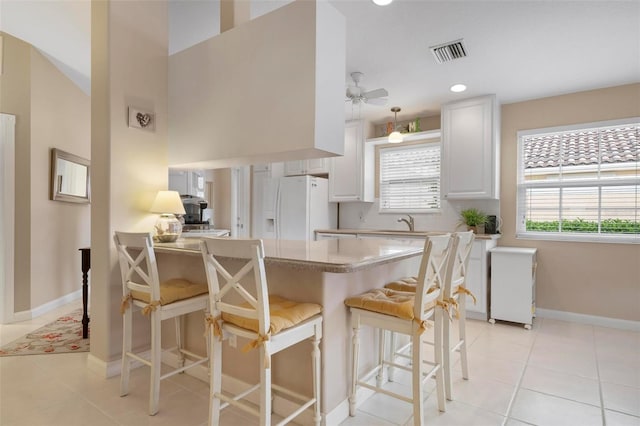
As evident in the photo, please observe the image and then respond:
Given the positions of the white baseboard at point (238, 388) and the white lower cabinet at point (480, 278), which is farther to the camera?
the white lower cabinet at point (480, 278)

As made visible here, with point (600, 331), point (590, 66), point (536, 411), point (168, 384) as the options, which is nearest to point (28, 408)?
point (168, 384)

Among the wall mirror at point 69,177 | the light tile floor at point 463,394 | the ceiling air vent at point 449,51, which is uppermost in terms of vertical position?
the ceiling air vent at point 449,51

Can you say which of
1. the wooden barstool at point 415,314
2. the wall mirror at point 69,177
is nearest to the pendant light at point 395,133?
the wooden barstool at point 415,314

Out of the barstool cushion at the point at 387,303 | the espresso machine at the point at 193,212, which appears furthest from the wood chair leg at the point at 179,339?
the espresso machine at the point at 193,212

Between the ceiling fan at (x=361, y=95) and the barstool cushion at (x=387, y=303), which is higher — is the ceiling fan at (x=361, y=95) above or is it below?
above

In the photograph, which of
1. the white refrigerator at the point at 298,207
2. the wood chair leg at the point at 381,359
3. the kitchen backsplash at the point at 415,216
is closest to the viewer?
the wood chair leg at the point at 381,359

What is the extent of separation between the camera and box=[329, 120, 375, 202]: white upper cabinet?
5.10 m

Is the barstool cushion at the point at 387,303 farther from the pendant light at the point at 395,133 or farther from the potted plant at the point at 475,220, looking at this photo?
the potted plant at the point at 475,220

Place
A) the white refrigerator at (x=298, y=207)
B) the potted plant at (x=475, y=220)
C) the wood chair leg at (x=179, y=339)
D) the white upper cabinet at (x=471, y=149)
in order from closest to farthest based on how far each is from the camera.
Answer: the wood chair leg at (x=179, y=339)
the white upper cabinet at (x=471, y=149)
the potted plant at (x=475, y=220)
the white refrigerator at (x=298, y=207)

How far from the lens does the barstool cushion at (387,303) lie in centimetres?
180

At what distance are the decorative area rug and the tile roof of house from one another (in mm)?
5194

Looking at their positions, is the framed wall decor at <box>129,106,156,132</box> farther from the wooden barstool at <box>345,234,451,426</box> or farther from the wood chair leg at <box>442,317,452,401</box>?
the wood chair leg at <box>442,317,452,401</box>

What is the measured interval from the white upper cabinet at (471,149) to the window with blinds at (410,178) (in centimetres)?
46

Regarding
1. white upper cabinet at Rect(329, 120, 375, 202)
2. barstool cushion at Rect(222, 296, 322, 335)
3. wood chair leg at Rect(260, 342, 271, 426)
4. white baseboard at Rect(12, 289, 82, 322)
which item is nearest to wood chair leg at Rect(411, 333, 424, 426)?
barstool cushion at Rect(222, 296, 322, 335)
